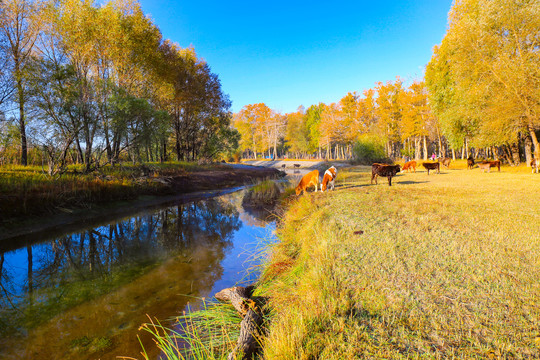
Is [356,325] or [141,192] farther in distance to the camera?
[141,192]

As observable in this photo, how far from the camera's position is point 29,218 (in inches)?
362

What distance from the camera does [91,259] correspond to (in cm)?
679

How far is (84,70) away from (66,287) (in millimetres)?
16492

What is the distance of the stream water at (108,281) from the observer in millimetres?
3592

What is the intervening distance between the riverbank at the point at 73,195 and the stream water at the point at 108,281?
132cm

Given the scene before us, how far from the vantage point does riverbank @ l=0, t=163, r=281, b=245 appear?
896 centimetres

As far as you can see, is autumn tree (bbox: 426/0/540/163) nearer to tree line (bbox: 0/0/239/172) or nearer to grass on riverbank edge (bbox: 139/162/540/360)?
grass on riverbank edge (bbox: 139/162/540/360)

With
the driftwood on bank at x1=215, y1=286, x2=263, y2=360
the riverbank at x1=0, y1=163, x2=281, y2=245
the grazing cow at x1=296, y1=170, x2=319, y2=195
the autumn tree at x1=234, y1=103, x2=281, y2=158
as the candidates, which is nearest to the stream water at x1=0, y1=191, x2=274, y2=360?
the driftwood on bank at x1=215, y1=286, x2=263, y2=360

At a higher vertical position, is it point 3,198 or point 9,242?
point 3,198

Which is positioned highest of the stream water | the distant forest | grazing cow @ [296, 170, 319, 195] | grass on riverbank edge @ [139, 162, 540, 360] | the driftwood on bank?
the distant forest

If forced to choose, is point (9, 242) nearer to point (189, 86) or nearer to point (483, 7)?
point (189, 86)

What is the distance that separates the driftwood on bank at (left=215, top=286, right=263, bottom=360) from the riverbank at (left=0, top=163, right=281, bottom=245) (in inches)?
371

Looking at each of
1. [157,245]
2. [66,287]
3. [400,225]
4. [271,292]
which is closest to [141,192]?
[157,245]

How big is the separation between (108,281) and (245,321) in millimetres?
4193
